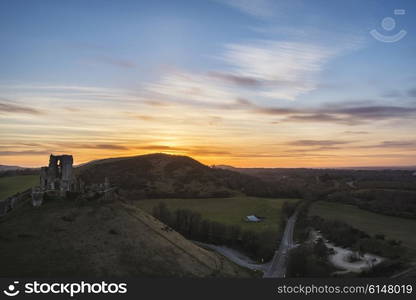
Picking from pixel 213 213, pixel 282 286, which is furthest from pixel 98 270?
pixel 213 213

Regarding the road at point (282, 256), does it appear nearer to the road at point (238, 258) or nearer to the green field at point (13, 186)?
the road at point (238, 258)

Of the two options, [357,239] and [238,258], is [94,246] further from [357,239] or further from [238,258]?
[357,239]

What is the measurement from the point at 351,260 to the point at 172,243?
38186 millimetres

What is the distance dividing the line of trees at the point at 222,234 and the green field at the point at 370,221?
2879 cm

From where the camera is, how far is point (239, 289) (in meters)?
35.9

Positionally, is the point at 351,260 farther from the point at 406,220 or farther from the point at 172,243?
the point at 406,220

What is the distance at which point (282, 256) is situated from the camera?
84125mm

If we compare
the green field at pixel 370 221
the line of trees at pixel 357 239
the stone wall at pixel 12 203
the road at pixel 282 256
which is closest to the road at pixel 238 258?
the road at pixel 282 256

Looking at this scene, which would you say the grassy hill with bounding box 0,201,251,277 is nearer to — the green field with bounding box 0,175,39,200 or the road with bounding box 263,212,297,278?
the road with bounding box 263,212,297,278

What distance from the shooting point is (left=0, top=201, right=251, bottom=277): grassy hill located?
4841 cm

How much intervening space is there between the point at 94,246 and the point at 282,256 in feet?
152

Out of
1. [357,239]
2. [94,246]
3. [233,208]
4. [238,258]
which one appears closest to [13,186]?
[94,246]

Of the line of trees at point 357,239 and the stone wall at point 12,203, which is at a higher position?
the stone wall at point 12,203

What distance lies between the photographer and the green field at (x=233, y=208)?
11075 centimetres
